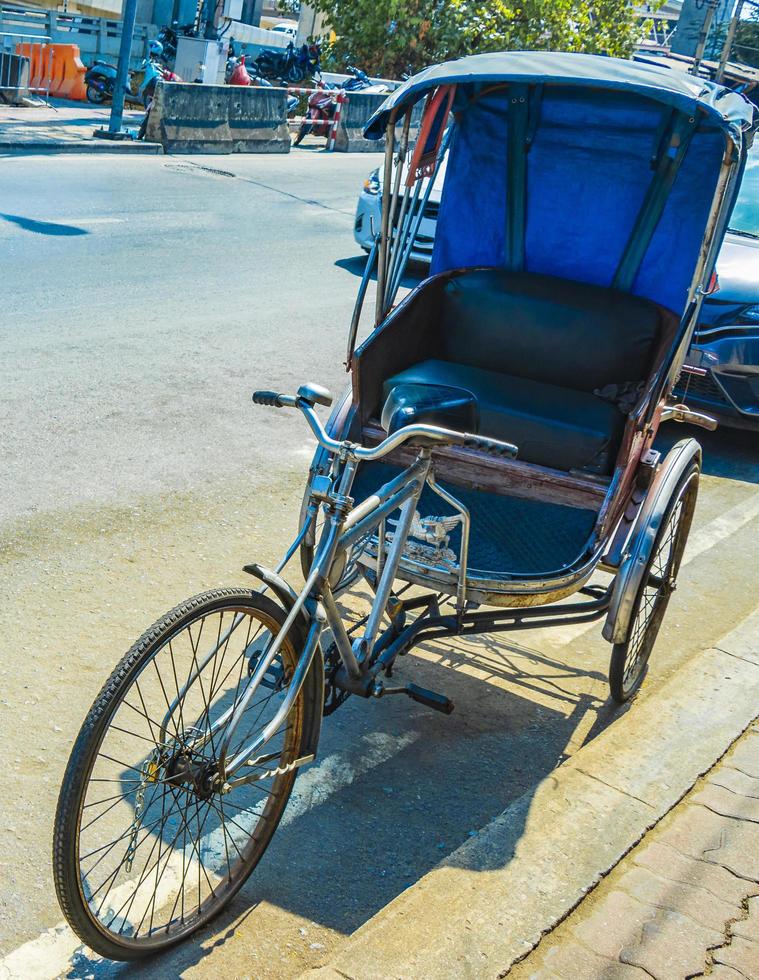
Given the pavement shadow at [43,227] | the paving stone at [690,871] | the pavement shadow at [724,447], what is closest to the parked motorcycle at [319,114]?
the pavement shadow at [43,227]

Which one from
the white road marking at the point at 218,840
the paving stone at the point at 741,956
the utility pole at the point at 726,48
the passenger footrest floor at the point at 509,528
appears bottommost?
the white road marking at the point at 218,840

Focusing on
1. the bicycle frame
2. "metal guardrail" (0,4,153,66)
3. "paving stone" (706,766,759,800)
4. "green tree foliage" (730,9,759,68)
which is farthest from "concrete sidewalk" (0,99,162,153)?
"green tree foliage" (730,9,759,68)

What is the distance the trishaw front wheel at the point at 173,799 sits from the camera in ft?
9.05

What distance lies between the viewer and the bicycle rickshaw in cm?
315

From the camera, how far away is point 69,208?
12.6 meters

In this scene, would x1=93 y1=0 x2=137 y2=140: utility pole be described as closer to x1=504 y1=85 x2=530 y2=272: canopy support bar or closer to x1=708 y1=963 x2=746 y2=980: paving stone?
x1=504 y1=85 x2=530 y2=272: canopy support bar

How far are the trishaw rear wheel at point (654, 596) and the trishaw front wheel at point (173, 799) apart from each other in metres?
1.54

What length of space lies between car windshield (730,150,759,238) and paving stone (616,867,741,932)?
→ 7.17m

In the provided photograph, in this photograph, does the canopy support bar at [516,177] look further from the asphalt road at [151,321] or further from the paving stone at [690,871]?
the paving stone at [690,871]

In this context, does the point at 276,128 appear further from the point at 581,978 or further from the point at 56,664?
the point at 581,978

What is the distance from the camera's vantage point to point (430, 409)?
3.77 metres

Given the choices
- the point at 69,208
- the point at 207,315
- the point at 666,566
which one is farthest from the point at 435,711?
the point at 69,208

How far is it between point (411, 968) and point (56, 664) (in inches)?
80.0

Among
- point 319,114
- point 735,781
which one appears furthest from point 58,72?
point 735,781
